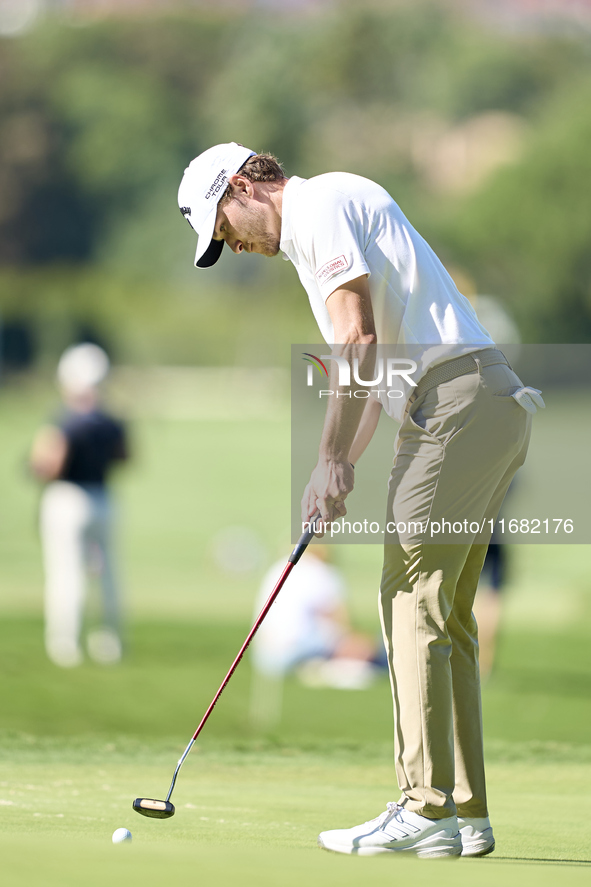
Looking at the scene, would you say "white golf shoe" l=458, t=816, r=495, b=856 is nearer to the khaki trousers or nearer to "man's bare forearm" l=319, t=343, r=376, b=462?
the khaki trousers

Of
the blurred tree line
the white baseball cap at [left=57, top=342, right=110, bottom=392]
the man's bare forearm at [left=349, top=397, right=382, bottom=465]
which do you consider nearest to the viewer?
the man's bare forearm at [left=349, top=397, right=382, bottom=465]

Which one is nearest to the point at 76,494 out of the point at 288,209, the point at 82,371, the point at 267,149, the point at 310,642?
the point at 82,371

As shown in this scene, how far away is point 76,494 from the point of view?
9.87m

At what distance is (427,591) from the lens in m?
3.43

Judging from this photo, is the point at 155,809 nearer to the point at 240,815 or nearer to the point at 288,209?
the point at 240,815

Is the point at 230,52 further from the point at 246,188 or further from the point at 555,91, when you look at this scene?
the point at 246,188

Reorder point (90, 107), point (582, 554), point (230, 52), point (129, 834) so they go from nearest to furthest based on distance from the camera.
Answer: point (129, 834), point (582, 554), point (90, 107), point (230, 52)

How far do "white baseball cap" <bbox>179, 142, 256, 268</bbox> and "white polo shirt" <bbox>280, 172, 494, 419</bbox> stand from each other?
0.22 m

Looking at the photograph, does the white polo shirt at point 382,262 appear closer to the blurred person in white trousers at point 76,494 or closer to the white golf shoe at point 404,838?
the white golf shoe at point 404,838

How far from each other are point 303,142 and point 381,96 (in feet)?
39.9

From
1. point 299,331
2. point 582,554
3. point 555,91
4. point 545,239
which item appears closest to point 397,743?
point 582,554

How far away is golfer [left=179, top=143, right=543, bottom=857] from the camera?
3.39 m

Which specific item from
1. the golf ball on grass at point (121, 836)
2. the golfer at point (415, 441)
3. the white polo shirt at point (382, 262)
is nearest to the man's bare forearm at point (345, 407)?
the golfer at point (415, 441)

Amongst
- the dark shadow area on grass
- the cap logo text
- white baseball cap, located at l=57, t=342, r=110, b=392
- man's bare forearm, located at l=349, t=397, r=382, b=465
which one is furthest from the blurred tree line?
the dark shadow area on grass
